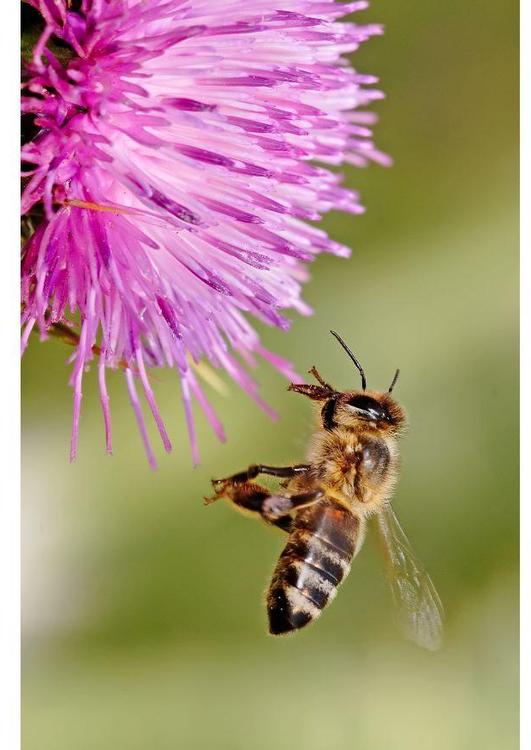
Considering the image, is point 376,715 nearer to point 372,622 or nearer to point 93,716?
point 372,622

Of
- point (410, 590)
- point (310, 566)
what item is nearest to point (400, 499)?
point (410, 590)

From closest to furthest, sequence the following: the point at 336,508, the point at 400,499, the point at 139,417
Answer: the point at 336,508, the point at 139,417, the point at 400,499

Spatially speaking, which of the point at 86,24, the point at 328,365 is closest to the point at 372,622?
the point at 328,365

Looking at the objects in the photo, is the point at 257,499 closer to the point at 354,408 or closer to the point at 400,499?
the point at 354,408

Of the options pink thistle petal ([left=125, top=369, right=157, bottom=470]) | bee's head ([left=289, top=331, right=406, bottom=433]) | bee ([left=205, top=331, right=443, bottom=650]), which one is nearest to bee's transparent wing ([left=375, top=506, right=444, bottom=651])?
bee ([left=205, top=331, right=443, bottom=650])

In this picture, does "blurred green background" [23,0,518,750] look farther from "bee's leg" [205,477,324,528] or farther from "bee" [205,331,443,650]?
"bee's leg" [205,477,324,528]

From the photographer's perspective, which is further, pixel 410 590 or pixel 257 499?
pixel 410 590

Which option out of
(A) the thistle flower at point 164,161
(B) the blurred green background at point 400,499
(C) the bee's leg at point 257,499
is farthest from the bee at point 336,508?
(B) the blurred green background at point 400,499
